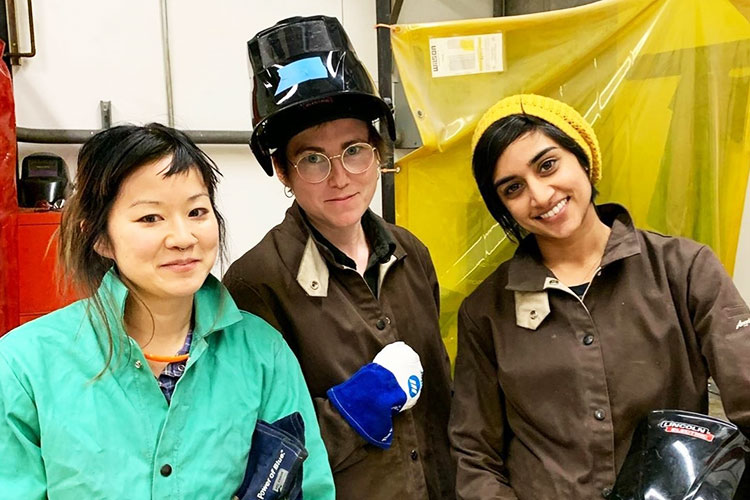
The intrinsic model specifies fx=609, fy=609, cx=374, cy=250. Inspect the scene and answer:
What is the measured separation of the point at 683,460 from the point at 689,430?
52 millimetres

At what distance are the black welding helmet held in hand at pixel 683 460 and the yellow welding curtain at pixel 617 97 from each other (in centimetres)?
90

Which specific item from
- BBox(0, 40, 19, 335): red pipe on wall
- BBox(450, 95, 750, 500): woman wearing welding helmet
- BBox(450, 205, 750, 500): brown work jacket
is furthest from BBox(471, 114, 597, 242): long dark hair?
BBox(0, 40, 19, 335): red pipe on wall

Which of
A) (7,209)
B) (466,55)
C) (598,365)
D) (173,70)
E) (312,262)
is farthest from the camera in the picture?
(173,70)

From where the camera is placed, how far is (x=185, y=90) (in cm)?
266

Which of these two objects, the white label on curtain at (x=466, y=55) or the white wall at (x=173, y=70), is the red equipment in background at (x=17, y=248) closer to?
the white wall at (x=173, y=70)

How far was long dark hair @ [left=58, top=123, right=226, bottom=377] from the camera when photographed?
→ 0.95 metres

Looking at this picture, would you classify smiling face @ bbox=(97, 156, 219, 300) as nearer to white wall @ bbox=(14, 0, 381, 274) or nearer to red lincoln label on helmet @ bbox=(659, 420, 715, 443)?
red lincoln label on helmet @ bbox=(659, 420, 715, 443)

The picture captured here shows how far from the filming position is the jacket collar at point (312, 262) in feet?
4.05

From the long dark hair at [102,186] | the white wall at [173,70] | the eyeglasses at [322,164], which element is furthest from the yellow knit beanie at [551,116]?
the white wall at [173,70]

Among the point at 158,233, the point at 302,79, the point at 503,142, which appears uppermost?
the point at 302,79

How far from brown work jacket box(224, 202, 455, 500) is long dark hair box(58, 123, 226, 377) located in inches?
10.4

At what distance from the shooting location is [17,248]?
78.8 inches

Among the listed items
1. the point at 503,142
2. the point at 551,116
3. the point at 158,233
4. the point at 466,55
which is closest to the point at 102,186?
the point at 158,233

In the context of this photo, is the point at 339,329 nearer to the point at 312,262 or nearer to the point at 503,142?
the point at 312,262
